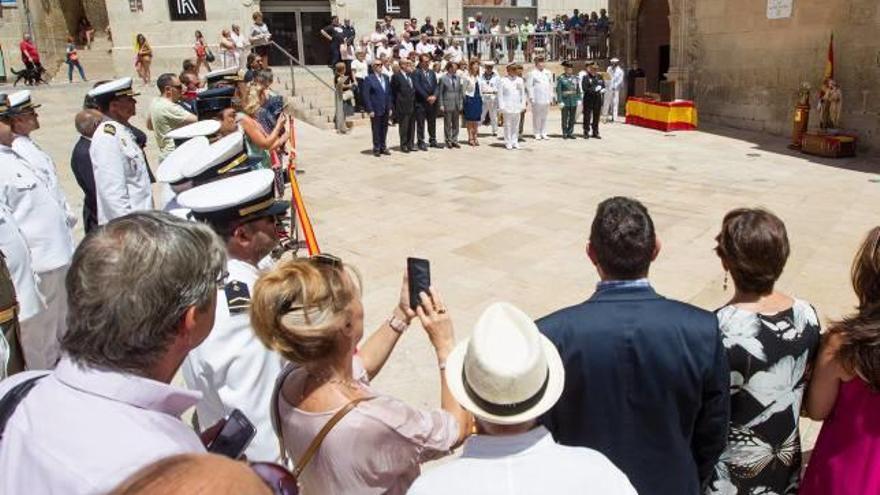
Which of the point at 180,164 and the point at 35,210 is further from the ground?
the point at 180,164

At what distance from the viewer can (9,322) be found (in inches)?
120

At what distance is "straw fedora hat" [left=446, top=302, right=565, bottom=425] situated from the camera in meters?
1.49

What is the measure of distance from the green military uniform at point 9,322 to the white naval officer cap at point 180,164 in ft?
2.78

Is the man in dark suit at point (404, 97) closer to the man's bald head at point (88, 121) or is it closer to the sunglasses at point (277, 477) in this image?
the man's bald head at point (88, 121)

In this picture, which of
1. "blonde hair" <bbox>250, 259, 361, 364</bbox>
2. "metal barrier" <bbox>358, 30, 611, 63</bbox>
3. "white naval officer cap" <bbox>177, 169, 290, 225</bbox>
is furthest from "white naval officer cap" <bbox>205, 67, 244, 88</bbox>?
"metal barrier" <bbox>358, 30, 611, 63</bbox>

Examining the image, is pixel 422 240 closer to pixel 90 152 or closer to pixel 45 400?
pixel 90 152

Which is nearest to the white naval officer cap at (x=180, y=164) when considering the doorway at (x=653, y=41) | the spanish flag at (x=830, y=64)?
the spanish flag at (x=830, y=64)

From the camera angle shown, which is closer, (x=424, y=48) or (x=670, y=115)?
(x=670, y=115)

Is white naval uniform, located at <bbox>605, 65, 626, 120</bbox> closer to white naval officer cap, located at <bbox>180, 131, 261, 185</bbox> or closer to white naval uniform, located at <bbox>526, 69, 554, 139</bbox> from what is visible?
white naval uniform, located at <bbox>526, 69, 554, 139</bbox>

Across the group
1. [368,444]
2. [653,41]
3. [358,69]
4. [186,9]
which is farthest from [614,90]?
[368,444]

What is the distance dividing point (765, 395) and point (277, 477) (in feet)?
5.61

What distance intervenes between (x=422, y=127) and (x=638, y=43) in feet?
36.2

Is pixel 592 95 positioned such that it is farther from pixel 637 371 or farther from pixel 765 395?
pixel 637 371

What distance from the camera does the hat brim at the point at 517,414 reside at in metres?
1.50
